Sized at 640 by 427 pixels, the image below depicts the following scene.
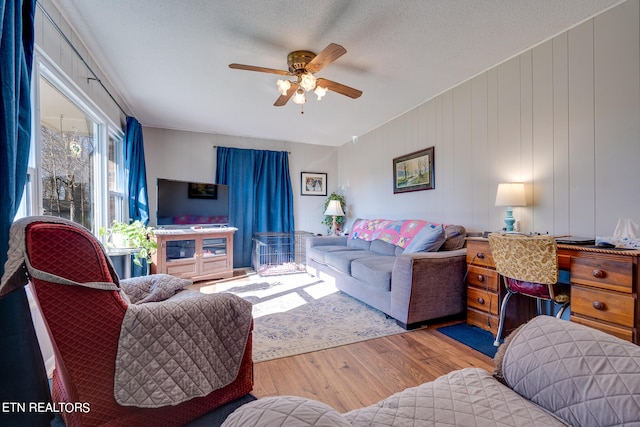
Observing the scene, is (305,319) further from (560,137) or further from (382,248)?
(560,137)

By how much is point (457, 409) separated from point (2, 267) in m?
1.81

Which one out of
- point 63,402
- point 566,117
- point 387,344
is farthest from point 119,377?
point 566,117

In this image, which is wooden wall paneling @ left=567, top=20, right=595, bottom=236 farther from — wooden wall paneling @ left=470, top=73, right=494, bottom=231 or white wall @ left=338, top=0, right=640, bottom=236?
wooden wall paneling @ left=470, top=73, right=494, bottom=231

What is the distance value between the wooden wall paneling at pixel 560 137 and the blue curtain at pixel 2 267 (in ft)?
11.0

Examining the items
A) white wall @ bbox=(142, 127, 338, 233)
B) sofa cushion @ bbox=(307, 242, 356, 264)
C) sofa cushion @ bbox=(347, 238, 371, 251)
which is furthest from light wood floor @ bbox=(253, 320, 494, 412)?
white wall @ bbox=(142, 127, 338, 233)

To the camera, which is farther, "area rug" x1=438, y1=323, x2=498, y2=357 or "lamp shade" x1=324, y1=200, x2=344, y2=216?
"lamp shade" x1=324, y1=200, x2=344, y2=216

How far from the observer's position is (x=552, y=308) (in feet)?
7.24

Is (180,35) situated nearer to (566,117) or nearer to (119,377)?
(119,377)

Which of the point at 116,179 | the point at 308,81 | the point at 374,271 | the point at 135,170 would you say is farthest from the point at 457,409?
the point at 135,170

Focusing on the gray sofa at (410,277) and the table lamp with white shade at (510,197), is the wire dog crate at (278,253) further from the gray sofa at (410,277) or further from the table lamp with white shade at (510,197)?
the table lamp with white shade at (510,197)

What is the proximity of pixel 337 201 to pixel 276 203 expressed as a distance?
1.15m

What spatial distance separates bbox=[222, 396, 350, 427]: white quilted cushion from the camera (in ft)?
1.71

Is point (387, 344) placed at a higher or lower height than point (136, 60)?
lower

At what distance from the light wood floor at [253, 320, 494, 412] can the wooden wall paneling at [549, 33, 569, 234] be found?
4.19 ft
